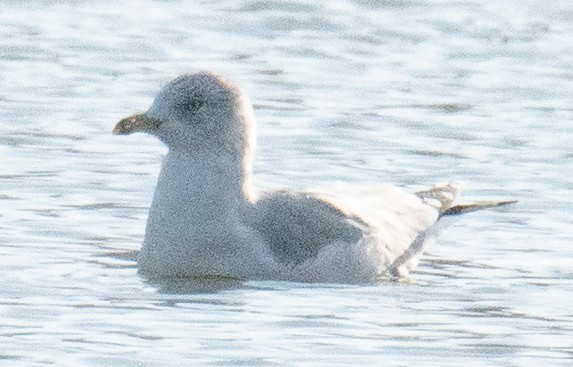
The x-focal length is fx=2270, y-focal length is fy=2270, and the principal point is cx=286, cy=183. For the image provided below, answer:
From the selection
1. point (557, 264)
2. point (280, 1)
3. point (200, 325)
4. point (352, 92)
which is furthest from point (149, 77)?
point (200, 325)

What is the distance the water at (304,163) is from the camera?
10.8 m

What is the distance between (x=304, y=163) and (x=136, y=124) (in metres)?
3.22

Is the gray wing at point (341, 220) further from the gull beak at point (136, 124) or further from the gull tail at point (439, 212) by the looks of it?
the gull beak at point (136, 124)

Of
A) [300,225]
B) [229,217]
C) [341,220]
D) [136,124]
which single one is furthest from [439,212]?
[136,124]

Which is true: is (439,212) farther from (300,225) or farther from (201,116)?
(201,116)

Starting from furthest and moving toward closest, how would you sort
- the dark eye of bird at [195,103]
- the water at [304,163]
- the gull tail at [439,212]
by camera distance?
the gull tail at [439,212] < the dark eye of bird at [195,103] < the water at [304,163]

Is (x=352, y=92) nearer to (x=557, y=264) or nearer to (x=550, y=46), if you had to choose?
(x=550, y=46)

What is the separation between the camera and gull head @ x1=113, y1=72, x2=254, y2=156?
40.9 ft

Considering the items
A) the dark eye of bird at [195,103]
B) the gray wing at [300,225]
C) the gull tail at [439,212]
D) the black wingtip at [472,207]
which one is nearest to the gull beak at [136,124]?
the dark eye of bird at [195,103]

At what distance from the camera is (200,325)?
10.9 meters

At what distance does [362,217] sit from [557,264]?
1.12 metres

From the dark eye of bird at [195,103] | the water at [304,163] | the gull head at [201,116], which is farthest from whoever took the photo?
the dark eye of bird at [195,103]

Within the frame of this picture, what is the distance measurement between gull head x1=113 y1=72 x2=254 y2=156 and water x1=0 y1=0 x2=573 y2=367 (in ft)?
2.71

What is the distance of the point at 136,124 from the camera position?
40.5 feet
